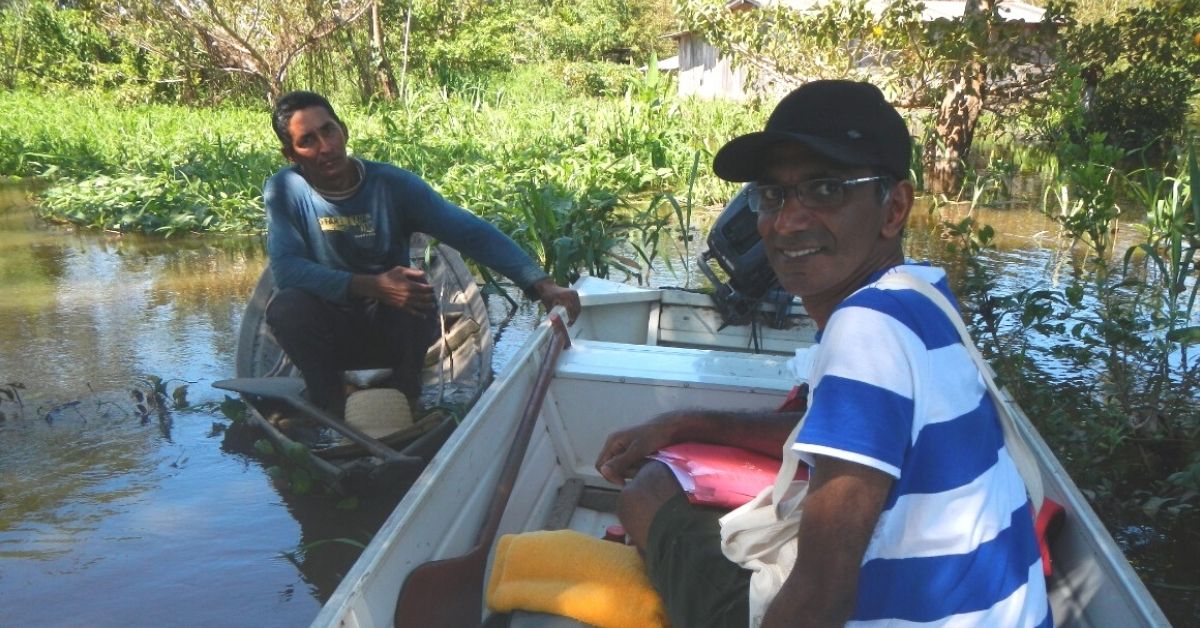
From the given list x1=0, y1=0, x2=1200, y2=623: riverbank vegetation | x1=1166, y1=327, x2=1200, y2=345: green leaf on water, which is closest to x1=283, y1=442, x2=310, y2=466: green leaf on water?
x1=0, y1=0, x2=1200, y2=623: riverbank vegetation

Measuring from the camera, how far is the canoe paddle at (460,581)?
2078 mm

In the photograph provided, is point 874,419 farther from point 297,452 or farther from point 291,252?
point 291,252

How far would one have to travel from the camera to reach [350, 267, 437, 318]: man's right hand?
11.7ft

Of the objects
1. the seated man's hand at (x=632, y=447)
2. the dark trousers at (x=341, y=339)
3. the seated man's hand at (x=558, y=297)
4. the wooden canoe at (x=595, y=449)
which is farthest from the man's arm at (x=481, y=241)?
the seated man's hand at (x=632, y=447)

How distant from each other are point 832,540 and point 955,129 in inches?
399

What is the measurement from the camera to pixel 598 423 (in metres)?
3.22

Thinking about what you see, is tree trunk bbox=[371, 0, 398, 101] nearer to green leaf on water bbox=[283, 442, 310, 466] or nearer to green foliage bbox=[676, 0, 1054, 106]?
green foliage bbox=[676, 0, 1054, 106]

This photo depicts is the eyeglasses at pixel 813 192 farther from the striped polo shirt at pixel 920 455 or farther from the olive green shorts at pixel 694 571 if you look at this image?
the olive green shorts at pixel 694 571

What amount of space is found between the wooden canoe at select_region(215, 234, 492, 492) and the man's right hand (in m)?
0.45

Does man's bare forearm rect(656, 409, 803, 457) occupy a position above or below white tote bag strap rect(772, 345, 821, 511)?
below

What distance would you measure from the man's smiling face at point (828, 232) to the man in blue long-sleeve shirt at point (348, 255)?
6.79 feet

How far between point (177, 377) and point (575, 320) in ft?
8.56

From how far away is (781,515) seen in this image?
5.23ft

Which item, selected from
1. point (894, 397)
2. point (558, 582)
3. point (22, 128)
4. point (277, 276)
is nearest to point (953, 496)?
point (894, 397)
